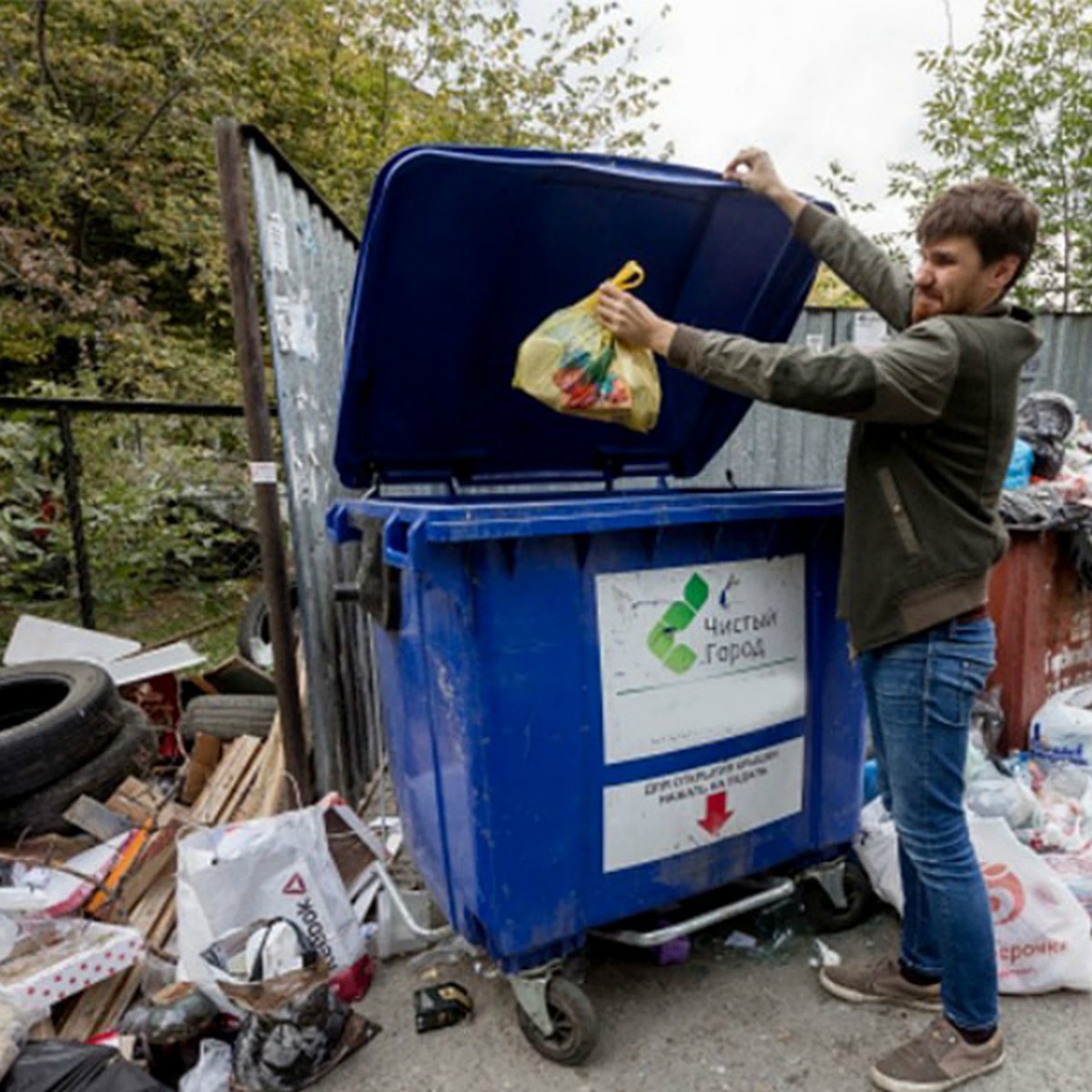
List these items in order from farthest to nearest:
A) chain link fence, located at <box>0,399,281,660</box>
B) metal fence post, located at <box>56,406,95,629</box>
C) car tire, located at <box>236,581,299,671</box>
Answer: car tire, located at <box>236,581,299,671</box> → chain link fence, located at <box>0,399,281,660</box> → metal fence post, located at <box>56,406,95,629</box>

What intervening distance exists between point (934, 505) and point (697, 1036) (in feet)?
4.67

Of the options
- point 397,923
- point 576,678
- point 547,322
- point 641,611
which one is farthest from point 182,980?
point 547,322

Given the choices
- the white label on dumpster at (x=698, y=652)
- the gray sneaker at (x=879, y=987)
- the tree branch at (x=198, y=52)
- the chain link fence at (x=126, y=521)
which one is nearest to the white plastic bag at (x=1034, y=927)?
the gray sneaker at (x=879, y=987)

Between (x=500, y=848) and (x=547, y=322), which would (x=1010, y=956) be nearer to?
(x=500, y=848)

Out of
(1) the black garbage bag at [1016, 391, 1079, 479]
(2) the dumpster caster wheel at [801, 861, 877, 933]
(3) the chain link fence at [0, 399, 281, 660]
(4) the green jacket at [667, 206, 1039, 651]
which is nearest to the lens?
(4) the green jacket at [667, 206, 1039, 651]

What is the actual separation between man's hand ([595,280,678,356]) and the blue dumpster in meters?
0.34

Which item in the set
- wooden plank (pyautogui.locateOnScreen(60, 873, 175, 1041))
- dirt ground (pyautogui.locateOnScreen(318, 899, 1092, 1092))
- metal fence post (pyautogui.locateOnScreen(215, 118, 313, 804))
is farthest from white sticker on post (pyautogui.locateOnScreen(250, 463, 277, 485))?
dirt ground (pyautogui.locateOnScreen(318, 899, 1092, 1092))

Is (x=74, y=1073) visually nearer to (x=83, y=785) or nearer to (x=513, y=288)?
(x=83, y=785)

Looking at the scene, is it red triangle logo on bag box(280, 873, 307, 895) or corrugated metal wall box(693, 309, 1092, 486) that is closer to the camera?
red triangle logo on bag box(280, 873, 307, 895)

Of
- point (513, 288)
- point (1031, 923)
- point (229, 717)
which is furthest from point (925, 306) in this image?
point (229, 717)

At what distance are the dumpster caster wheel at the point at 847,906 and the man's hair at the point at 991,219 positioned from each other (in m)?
1.74

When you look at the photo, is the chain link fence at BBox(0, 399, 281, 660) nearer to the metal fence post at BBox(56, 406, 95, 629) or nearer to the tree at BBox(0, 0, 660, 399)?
the metal fence post at BBox(56, 406, 95, 629)

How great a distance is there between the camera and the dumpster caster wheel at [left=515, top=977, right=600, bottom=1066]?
1843 mm

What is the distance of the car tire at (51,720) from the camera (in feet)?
8.13
